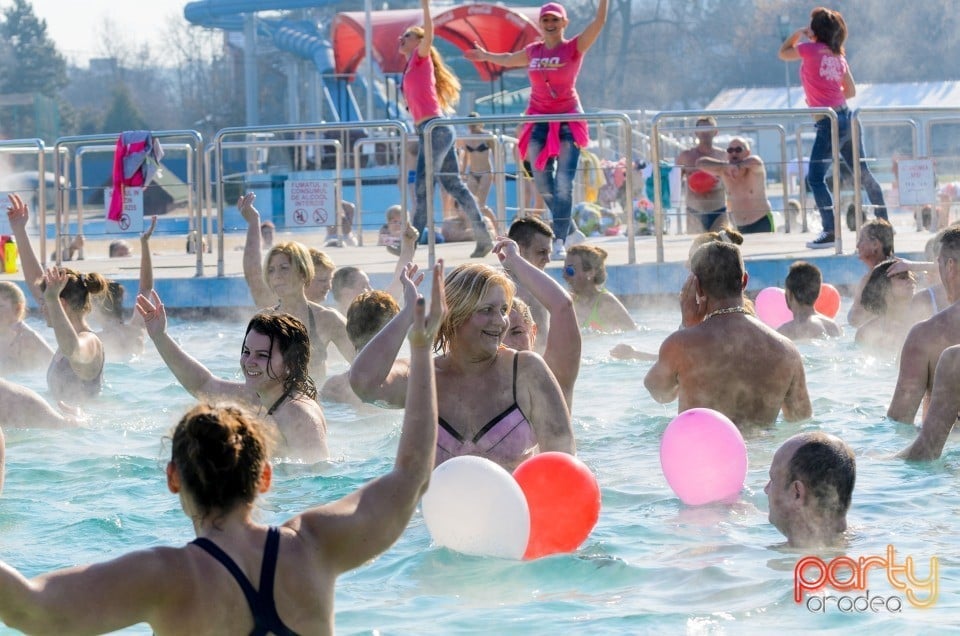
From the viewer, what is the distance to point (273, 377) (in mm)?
5449

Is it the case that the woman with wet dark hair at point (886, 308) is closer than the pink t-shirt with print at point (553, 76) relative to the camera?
Yes

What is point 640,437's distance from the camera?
7.54m

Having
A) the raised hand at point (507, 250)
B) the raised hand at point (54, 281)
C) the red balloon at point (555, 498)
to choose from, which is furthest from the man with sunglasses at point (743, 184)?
the red balloon at point (555, 498)

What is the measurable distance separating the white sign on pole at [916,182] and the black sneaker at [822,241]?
839mm

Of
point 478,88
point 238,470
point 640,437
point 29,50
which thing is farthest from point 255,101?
point 238,470

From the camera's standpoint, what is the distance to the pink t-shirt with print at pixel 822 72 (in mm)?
12773

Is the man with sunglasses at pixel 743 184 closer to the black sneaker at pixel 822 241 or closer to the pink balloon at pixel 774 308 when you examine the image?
the black sneaker at pixel 822 241

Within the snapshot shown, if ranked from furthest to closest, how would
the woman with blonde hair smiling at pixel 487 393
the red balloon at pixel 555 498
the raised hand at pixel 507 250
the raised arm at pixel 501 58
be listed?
1. the raised arm at pixel 501 58
2. the raised hand at pixel 507 250
3. the woman with blonde hair smiling at pixel 487 393
4. the red balloon at pixel 555 498

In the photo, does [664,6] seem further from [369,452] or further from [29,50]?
[369,452]

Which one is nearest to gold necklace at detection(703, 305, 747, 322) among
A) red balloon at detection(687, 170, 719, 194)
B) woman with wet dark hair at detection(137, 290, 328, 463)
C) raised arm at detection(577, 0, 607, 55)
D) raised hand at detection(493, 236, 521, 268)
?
raised hand at detection(493, 236, 521, 268)

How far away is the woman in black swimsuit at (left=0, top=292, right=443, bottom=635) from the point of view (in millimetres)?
2678

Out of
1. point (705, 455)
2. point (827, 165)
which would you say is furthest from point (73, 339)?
point (827, 165)

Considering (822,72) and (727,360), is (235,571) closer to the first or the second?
(727,360)

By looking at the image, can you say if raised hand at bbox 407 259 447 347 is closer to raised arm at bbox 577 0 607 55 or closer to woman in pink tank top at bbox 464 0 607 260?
raised arm at bbox 577 0 607 55
